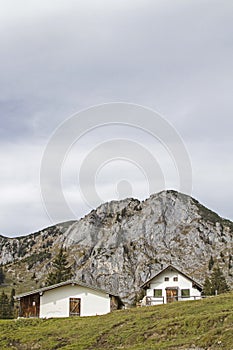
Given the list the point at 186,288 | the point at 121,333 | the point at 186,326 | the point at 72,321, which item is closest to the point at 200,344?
the point at 186,326

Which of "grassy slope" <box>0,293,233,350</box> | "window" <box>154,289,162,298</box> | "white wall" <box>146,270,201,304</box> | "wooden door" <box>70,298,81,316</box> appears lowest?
"grassy slope" <box>0,293,233,350</box>

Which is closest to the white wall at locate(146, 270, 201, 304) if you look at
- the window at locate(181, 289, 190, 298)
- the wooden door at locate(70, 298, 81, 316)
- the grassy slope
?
the window at locate(181, 289, 190, 298)

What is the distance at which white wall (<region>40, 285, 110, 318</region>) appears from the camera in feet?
198

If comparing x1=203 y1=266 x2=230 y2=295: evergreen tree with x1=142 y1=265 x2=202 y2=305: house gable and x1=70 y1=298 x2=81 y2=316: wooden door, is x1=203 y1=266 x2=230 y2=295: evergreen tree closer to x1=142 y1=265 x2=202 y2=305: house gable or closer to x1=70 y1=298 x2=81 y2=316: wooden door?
x1=142 y1=265 x2=202 y2=305: house gable

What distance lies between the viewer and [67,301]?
199 ft

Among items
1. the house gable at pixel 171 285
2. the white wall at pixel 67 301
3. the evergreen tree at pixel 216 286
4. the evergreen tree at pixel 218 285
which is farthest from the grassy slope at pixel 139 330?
the evergreen tree at pixel 218 285

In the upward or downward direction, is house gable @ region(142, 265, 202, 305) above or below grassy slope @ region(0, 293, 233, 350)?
above

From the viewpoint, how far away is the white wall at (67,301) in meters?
60.2

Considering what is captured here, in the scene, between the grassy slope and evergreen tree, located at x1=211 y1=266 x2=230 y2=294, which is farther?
evergreen tree, located at x1=211 y1=266 x2=230 y2=294

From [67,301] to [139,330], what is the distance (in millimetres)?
23635

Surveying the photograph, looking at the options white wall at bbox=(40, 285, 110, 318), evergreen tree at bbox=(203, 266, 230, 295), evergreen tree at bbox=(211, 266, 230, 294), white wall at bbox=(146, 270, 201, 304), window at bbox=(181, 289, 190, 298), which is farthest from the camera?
evergreen tree at bbox=(211, 266, 230, 294)

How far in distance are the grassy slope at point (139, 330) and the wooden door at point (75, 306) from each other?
32.1ft

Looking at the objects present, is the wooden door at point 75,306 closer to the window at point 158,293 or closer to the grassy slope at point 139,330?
the grassy slope at point 139,330

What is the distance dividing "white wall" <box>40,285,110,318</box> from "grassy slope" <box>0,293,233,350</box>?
973cm
